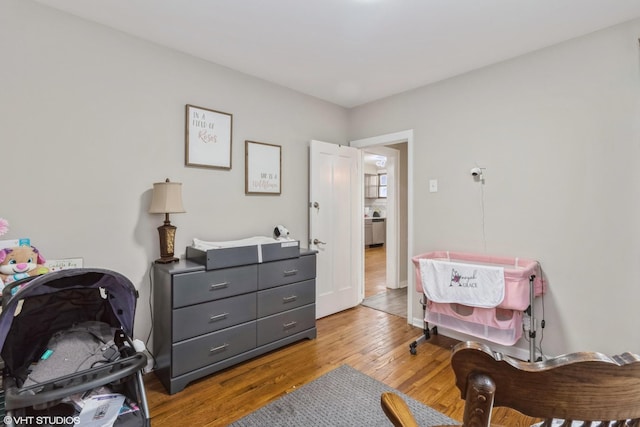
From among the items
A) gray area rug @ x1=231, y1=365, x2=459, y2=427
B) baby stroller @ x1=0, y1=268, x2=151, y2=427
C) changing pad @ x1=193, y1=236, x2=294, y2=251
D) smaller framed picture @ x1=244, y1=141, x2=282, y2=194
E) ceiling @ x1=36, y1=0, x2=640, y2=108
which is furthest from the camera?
smaller framed picture @ x1=244, y1=141, x2=282, y2=194

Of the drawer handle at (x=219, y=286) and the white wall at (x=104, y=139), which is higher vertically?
the white wall at (x=104, y=139)

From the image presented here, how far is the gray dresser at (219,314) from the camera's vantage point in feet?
6.91

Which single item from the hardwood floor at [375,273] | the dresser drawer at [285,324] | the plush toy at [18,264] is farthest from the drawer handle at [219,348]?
the hardwood floor at [375,273]

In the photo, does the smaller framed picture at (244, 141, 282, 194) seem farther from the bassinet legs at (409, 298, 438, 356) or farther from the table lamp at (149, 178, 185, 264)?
the bassinet legs at (409, 298, 438, 356)

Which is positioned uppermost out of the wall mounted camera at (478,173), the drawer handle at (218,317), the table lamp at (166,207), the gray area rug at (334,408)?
the wall mounted camera at (478,173)

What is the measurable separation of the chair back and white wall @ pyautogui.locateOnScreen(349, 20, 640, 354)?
2.22 m

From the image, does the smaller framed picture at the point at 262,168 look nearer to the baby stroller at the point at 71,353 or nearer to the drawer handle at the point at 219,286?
the drawer handle at the point at 219,286

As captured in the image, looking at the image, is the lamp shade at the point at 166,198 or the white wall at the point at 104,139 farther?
the lamp shade at the point at 166,198

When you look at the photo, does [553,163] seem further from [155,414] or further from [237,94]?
[155,414]

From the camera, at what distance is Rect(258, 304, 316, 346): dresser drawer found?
2578mm

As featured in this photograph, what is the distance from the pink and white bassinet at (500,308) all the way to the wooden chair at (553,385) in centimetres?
186

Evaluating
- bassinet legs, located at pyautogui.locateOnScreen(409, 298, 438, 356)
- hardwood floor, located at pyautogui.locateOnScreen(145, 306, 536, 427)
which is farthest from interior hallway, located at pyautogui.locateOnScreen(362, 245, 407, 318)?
hardwood floor, located at pyautogui.locateOnScreen(145, 306, 536, 427)

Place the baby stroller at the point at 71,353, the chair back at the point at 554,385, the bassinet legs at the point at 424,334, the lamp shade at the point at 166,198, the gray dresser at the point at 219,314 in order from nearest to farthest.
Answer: the chair back at the point at 554,385
the baby stroller at the point at 71,353
the gray dresser at the point at 219,314
the lamp shade at the point at 166,198
the bassinet legs at the point at 424,334

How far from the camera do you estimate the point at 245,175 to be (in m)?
2.94
